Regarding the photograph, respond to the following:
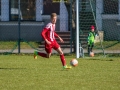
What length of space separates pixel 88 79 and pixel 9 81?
195 centimetres

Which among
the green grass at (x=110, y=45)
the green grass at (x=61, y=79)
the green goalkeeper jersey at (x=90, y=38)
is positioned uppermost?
the green grass at (x=61, y=79)

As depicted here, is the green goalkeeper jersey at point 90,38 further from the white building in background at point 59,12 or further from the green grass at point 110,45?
the white building in background at point 59,12

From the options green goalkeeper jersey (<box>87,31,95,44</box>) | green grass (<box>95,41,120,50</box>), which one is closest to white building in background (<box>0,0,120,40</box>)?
green grass (<box>95,41,120,50</box>)

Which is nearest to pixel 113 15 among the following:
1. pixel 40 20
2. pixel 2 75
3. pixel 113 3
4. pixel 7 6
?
pixel 113 3

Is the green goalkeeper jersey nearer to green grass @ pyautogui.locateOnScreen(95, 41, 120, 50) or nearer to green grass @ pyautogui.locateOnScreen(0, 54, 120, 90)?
green grass @ pyautogui.locateOnScreen(95, 41, 120, 50)

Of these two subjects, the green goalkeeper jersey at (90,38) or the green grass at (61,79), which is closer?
the green grass at (61,79)

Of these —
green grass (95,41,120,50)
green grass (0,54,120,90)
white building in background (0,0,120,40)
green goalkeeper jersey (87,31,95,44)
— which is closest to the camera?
green grass (0,54,120,90)

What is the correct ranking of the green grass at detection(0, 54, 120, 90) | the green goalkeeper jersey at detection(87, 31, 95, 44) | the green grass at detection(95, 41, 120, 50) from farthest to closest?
the green grass at detection(95, 41, 120, 50) < the green goalkeeper jersey at detection(87, 31, 95, 44) < the green grass at detection(0, 54, 120, 90)

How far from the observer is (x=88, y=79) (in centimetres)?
1212

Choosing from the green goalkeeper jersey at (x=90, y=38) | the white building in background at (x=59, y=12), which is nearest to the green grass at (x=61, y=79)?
the green goalkeeper jersey at (x=90, y=38)

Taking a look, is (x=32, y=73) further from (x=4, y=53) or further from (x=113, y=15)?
(x=113, y=15)

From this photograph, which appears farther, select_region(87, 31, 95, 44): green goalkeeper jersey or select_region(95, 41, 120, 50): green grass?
select_region(95, 41, 120, 50): green grass

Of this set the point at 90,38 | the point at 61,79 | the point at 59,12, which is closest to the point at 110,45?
the point at 90,38

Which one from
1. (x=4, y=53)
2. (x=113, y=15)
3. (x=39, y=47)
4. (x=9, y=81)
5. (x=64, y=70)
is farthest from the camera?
(x=113, y=15)
